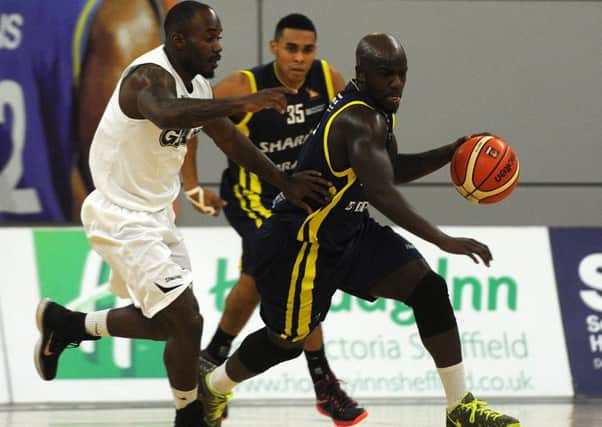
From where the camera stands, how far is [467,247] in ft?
Result: 14.6

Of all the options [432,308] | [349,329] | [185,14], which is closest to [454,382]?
[432,308]

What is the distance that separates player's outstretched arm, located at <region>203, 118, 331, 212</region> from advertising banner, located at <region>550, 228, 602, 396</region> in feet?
10.5

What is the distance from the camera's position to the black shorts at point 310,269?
5.07 metres

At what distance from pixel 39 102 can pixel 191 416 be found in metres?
4.13

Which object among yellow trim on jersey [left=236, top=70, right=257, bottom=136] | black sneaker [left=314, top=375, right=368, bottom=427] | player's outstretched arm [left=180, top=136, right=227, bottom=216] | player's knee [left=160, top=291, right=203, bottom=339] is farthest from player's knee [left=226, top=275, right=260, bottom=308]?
player's knee [left=160, top=291, right=203, bottom=339]

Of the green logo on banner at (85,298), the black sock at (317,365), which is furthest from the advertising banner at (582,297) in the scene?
the green logo on banner at (85,298)

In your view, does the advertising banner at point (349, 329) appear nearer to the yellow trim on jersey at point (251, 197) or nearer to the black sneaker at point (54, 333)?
the yellow trim on jersey at point (251, 197)

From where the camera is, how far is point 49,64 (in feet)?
27.6

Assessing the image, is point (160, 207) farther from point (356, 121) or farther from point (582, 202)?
point (582, 202)

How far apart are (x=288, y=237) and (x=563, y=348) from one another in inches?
121

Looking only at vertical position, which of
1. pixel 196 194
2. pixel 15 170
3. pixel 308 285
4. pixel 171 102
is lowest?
pixel 15 170

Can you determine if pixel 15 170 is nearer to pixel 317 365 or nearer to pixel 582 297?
pixel 317 365

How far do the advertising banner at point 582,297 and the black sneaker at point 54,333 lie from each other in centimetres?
341

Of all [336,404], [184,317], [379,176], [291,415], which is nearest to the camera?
[379,176]
